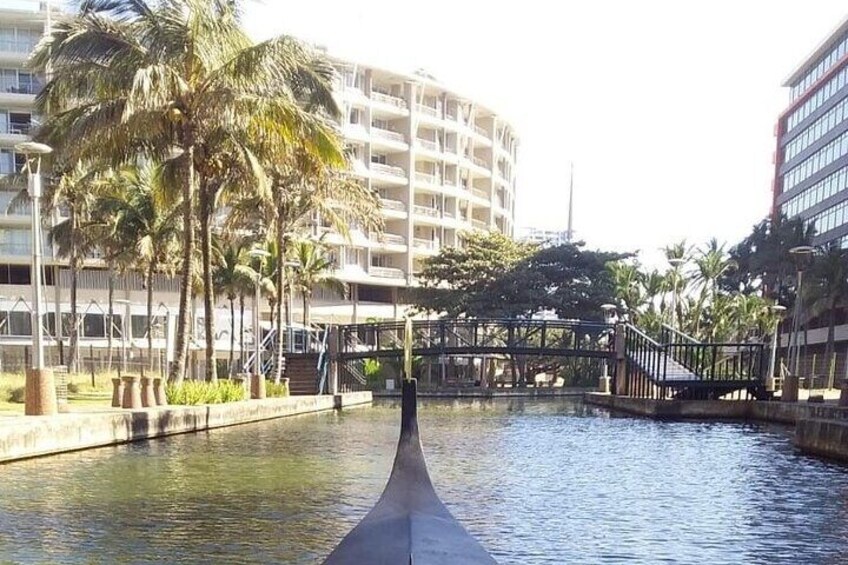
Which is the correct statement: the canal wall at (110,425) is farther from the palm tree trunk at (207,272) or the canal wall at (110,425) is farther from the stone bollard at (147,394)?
the palm tree trunk at (207,272)

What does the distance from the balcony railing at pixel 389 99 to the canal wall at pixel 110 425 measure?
147ft

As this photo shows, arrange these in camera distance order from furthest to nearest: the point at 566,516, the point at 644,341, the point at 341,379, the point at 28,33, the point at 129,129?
the point at 28,33 → the point at 341,379 → the point at 644,341 → the point at 129,129 → the point at 566,516

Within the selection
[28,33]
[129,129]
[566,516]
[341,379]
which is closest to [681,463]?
[566,516]

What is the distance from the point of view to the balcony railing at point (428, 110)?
238ft

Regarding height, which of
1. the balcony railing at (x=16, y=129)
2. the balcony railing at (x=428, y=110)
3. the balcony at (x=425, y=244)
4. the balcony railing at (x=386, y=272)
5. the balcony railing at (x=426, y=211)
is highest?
the balcony railing at (x=428, y=110)

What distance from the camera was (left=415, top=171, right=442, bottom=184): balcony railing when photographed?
7288 cm

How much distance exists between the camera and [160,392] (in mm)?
23781

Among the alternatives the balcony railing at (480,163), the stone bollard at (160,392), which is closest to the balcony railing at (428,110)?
the balcony railing at (480,163)

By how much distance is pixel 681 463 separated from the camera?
18312 mm

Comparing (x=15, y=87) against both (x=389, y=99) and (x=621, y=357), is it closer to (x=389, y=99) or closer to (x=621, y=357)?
(x=389, y=99)

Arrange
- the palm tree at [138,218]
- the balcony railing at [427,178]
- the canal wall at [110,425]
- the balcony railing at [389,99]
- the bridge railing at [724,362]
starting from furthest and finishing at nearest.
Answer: the balcony railing at [427,178] → the balcony railing at [389,99] → the palm tree at [138,218] → the bridge railing at [724,362] → the canal wall at [110,425]

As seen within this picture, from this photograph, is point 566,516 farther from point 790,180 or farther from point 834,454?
point 790,180

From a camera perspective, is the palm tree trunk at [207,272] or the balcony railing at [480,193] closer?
the palm tree trunk at [207,272]

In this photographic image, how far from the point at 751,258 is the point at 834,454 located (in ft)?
184
